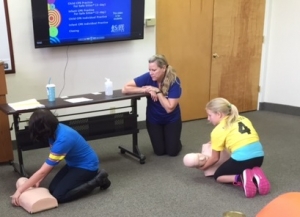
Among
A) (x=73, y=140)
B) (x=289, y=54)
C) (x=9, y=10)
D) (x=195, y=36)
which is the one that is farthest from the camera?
(x=289, y=54)

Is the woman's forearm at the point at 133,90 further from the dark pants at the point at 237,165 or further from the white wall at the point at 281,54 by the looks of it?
the white wall at the point at 281,54

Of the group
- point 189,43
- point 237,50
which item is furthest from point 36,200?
point 237,50

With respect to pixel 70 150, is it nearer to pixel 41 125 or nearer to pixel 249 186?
pixel 41 125

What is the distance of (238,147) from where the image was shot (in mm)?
3115

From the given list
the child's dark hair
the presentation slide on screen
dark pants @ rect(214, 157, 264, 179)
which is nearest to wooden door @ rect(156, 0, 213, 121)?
the presentation slide on screen

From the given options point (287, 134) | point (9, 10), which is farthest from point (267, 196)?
point (9, 10)

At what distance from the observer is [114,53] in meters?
4.57

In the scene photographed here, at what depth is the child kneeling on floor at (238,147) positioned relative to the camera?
3081 millimetres

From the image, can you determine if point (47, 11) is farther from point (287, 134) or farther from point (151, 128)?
point (287, 134)

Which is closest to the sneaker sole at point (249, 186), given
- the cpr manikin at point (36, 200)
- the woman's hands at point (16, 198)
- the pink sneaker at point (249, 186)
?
the pink sneaker at point (249, 186)

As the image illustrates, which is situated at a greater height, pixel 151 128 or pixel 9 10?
pixel 9 10

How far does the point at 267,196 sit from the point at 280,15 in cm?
→ 316

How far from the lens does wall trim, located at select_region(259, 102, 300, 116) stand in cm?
544

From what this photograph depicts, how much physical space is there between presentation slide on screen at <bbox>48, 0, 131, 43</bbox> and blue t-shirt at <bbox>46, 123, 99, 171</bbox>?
1531mm
